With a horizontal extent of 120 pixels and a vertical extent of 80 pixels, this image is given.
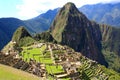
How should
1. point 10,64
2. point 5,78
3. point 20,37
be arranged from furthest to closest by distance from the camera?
point 20,37 → point 10,64 → point 5,78

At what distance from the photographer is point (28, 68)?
3669 centimetres

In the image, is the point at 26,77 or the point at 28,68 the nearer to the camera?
the point at 26,77

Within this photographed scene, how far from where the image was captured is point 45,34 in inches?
6127

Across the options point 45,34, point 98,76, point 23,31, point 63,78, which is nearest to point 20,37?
point 23,31

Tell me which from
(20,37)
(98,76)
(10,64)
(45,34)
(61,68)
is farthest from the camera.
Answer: (45,34)

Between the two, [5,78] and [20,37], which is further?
[20,37]

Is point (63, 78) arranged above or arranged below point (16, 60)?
below

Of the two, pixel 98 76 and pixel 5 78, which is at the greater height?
pixel 5 78

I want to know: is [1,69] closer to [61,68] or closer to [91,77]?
[61,68]

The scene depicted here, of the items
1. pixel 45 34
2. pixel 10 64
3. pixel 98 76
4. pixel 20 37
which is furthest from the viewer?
pixel 45 34

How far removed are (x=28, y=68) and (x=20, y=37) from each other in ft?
298

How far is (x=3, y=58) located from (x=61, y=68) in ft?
50.5

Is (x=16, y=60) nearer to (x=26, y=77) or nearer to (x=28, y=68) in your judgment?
(x=28, y=68)

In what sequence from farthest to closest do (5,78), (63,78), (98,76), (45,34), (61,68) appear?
1. (45,34)
2. (98,76)
3. (61,68)
4. (63,78)
5. (5,78)
